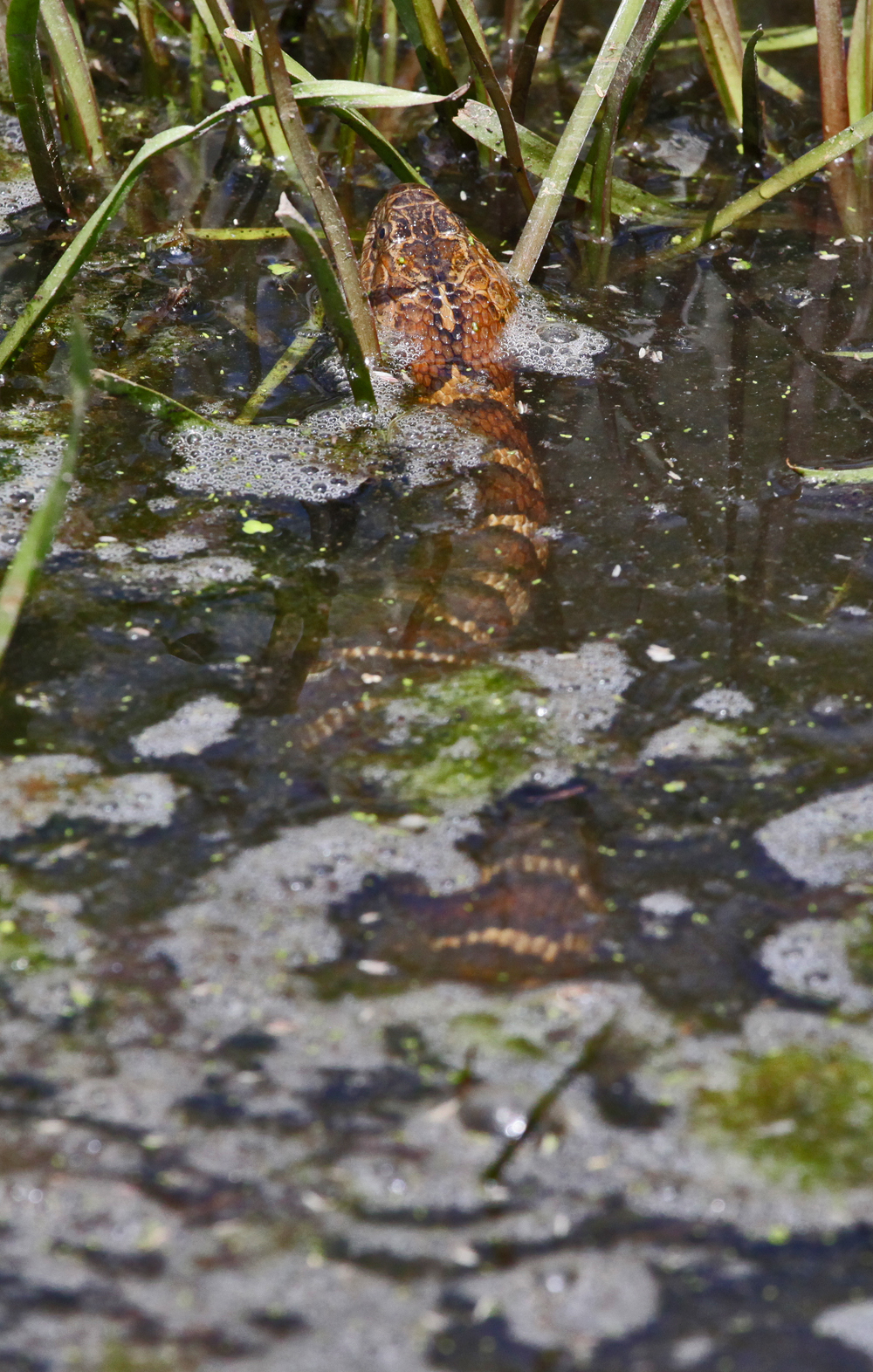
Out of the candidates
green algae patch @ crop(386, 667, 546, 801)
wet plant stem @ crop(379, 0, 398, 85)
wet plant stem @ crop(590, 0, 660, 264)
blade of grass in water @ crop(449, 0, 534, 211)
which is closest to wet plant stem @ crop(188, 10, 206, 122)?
wet plant stem @ crop(379, 0, 398, 85)

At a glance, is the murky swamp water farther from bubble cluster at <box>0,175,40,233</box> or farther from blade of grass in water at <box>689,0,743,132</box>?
blade of grass in water at <box>689,0,743,132</box>

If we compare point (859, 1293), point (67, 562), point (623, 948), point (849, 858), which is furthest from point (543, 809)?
point (67, 562)

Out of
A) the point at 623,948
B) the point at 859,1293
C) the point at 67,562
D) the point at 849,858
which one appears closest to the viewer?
the point at 859,1293

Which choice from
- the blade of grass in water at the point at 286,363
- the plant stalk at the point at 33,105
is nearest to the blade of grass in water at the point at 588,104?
the blade of grass in water at the point at 286,363

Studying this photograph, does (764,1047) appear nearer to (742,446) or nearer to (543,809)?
(543,809)

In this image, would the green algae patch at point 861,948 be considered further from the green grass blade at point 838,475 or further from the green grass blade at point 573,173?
the green grass blade at point 573,173
